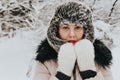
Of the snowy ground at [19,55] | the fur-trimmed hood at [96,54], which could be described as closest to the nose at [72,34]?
the fur-trimmed hood at [96,54]

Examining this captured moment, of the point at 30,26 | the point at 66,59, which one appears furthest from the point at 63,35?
the point at 30,26

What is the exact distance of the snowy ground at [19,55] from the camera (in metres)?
7.82

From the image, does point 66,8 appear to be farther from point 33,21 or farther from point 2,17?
point 2,17

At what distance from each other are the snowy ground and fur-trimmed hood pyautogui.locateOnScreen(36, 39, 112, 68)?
331cm

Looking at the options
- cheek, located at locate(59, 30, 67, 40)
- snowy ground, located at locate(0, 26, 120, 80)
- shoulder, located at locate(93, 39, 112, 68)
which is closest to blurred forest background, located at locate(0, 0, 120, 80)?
snowy ground, located at locate(0, 26, 120, 80)

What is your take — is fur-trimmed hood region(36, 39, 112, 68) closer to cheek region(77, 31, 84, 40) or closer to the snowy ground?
cheek region(77, 31, 84, 40)

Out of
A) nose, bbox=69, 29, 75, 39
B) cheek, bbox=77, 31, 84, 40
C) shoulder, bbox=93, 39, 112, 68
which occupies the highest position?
nose, bbox=69, 29, 75, 39

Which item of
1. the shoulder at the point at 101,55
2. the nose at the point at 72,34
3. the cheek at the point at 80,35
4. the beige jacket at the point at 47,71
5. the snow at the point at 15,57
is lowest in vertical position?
the snow at the point at 15,57

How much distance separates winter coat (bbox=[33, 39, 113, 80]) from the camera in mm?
4059

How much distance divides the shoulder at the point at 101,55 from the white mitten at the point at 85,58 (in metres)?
0.16

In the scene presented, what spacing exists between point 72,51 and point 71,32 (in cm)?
15

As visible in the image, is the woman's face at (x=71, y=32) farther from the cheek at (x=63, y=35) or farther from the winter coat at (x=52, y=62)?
the winter coat at (x=52, y=62)

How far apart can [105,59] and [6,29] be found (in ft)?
16.0

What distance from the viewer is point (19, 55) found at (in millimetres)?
8555
